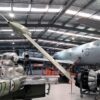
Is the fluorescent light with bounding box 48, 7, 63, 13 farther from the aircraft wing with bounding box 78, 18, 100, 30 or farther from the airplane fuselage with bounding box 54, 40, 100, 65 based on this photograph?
the aircraft wing with bounding box 78, 18, 100, 30

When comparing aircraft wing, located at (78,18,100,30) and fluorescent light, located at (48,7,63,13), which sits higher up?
fluorescent light, located at (48,7,63,13)

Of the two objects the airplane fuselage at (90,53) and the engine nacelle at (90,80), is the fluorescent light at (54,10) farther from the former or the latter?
the engine nacelle at (90,80)

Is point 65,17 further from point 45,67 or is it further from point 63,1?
point 45,67

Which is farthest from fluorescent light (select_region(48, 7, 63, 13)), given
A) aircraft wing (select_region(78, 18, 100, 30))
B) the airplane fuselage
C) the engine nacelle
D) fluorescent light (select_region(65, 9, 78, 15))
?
aircraft wing (select_region(78, 18, 100, 30))

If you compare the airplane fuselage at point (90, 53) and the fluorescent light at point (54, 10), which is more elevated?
the fluorescent light at point (54, 10)

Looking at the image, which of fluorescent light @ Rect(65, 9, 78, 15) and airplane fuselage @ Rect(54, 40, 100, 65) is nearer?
airplane fuselage @ Rect(54, 40, 100, 65)

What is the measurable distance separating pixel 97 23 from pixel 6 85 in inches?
128

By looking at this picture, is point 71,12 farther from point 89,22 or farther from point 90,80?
point 89,22

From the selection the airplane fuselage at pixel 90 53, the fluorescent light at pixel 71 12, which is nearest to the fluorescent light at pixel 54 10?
the fluorescent light at pixel 71 12

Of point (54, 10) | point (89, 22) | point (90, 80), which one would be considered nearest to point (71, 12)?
point (54, 10)

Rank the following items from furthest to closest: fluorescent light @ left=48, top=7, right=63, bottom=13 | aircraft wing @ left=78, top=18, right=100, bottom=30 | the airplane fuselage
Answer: fluorescent light @ left=48, top=7, right=63, bottom=13 → the airplane fuselage → aircraft wing @ left=78, top=18, right=100, bottom=30

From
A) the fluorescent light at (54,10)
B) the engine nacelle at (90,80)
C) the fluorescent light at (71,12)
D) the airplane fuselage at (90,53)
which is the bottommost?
the engine nacelle at (90,80)

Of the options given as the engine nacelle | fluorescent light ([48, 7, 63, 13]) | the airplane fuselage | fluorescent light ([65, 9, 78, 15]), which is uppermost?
fluorescent light ([48, 7, 63, 13])

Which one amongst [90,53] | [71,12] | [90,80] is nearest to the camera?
[90,80]
